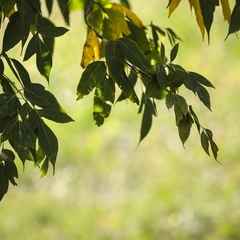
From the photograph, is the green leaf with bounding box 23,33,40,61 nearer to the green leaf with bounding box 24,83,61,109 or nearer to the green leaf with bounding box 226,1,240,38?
the green leaf with bounding box 24,83,61,109

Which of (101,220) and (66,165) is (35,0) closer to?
(101,220)

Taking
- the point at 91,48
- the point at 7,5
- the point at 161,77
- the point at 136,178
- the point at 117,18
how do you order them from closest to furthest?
1. the point at 161,77
2. the point at 7,5
3. the point at 91,48
4. the point at 117,18
5. the point at 136,178

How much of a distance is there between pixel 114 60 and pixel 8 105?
189mm

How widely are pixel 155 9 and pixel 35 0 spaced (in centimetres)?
449

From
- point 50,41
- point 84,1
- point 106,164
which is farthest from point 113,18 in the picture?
point 106,164

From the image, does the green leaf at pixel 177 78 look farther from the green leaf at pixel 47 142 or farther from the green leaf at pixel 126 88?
the green leaf at pixel 47 142

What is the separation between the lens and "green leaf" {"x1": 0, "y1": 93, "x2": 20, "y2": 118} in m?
1.21

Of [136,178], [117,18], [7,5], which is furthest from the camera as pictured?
[136,178]

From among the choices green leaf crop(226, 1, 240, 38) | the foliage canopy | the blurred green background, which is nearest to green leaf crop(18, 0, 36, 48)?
the foliage canopy

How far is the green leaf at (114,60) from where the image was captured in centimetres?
124

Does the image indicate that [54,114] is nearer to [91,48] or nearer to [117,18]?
[91,48]

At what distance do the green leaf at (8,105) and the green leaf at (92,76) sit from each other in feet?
0.38

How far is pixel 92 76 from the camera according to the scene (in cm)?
126

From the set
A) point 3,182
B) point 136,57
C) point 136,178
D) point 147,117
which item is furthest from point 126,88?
point 136,178
